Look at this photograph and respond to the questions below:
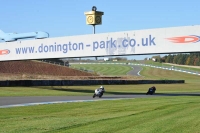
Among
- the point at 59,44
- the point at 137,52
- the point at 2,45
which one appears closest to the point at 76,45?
the point at 59,44

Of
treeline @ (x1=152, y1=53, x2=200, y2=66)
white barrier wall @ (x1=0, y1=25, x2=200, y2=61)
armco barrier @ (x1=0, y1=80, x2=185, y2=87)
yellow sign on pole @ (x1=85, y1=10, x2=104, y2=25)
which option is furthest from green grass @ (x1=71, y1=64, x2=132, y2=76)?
yellow sign on pole @ (x1=85, y1=10, x2=104, y2=25)

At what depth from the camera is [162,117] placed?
13.1 m

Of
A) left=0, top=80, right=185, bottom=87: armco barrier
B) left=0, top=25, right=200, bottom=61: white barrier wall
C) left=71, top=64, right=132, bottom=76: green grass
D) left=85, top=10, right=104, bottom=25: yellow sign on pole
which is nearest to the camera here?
left=0, top=25, right=200, bottom=61: white barrier wall

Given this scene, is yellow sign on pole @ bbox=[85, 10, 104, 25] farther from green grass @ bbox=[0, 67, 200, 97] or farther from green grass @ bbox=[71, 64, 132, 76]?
green grass @ bbox=[71, 64, 132, 76]

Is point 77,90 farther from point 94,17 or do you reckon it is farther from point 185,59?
point 185,59

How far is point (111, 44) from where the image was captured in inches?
1224

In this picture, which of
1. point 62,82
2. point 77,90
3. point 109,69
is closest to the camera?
point 77,90

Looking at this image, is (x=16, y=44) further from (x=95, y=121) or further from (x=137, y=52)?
Answer: (x=95, y=121)

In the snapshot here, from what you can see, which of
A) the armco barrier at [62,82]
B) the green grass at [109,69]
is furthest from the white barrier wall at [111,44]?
the green grass at [109,69]

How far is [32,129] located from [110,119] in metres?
2.83

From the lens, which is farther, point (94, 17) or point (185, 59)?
point (185, 59)

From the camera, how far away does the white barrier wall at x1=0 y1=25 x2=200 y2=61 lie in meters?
27.5

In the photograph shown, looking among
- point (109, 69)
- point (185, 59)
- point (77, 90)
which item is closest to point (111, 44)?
point (77, 90)

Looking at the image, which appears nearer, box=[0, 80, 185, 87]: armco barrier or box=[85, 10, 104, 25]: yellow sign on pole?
box=[85, 10, 104, 25]: yellow sign on pole
